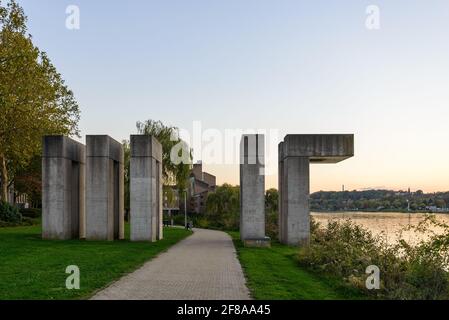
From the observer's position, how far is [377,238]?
63.8 ft

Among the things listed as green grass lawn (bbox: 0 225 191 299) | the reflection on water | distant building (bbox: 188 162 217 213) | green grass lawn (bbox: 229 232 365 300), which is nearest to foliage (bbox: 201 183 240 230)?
the reflection on water

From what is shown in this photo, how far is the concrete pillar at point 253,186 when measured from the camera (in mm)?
25031

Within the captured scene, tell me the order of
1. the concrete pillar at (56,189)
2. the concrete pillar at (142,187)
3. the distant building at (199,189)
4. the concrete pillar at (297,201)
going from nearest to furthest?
the concrete pillar at (297,201), the concrete pillar at (56,189), the concrete pillar at (142,187), the distant building at (199,189)

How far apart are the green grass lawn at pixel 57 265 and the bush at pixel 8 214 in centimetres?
1576

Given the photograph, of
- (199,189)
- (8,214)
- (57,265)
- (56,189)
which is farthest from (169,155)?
(199,189)

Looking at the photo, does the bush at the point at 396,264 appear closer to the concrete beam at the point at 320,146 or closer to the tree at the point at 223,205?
the concrete beam at the point at 320,146

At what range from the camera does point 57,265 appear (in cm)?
1506

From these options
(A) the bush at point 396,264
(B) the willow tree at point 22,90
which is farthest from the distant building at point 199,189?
(A) the bush at point 396,264

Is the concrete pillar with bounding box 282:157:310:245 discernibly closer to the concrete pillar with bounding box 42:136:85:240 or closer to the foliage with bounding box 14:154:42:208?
the concrete pillar with bounding box 42:136:85:240

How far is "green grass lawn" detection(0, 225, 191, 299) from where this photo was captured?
1082 cm

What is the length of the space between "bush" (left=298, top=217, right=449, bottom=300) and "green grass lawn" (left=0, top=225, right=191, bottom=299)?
570 cm
